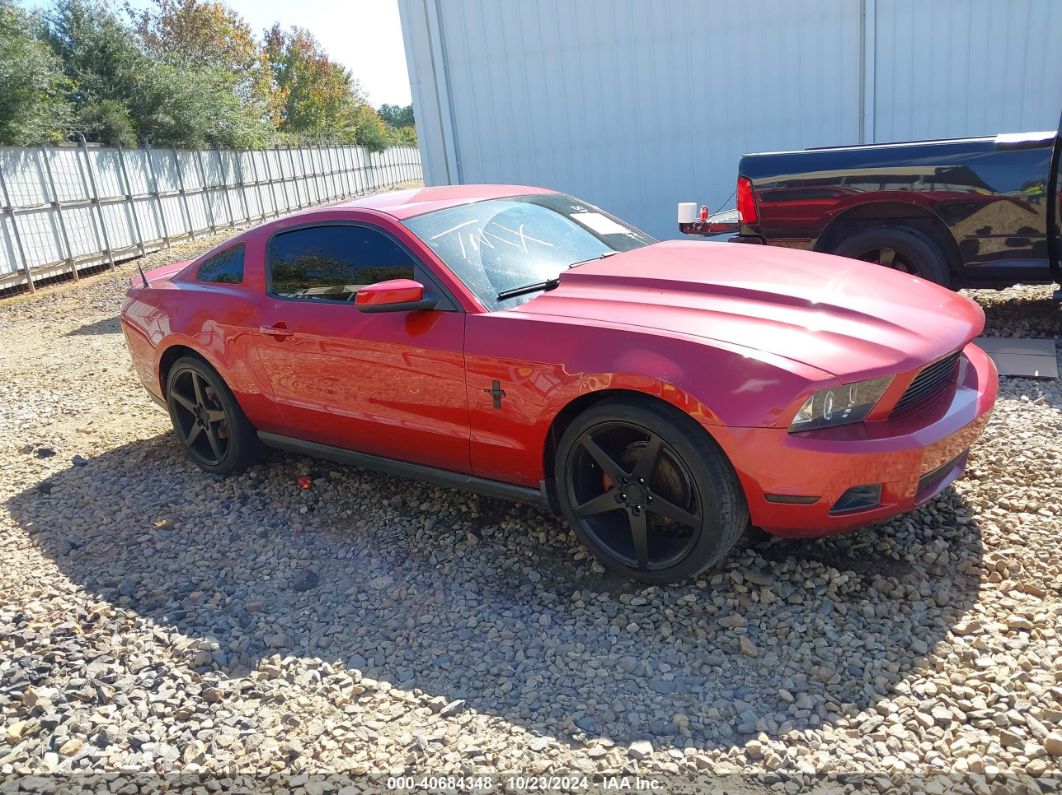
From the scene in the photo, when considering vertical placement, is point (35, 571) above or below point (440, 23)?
below

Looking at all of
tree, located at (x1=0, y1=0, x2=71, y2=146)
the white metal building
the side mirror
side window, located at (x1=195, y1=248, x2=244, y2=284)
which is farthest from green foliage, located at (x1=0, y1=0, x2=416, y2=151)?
the side mirror

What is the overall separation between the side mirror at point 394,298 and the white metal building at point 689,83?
675 centimetres

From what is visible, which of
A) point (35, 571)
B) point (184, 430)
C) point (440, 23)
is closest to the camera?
point (35, 571)

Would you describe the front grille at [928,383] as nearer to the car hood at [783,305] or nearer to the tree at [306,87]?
the car hood at [783,305]

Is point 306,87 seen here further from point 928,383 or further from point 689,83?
point 928,383

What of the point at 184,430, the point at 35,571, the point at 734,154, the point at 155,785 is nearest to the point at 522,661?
the point at 155,785

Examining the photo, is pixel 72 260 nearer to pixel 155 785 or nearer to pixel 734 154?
pixel 734 154

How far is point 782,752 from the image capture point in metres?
2.43

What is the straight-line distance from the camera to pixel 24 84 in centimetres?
1568

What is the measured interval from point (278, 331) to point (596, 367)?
6.34 ft

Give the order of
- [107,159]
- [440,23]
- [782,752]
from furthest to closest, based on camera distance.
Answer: [107,159], [440,23], [782,752]

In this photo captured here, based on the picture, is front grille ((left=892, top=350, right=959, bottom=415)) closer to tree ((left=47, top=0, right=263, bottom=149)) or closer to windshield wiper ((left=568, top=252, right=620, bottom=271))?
windshield wiper ((left=568, top=252, right=620, bottom=271))

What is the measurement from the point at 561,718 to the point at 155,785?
1.29m

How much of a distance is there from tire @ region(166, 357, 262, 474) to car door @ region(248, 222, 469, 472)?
1.55 ft
